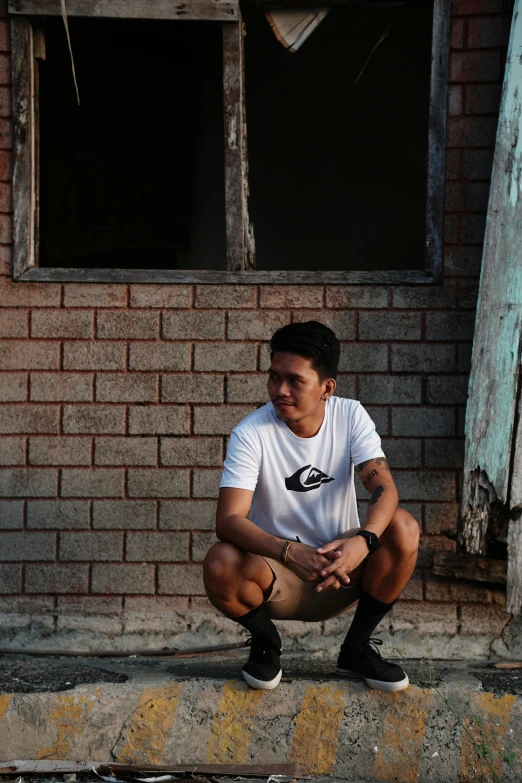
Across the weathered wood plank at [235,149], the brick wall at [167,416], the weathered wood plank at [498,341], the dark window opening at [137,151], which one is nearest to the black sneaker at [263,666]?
the brick wall at [167,416]

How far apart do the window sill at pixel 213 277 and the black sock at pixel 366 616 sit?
5.87ft

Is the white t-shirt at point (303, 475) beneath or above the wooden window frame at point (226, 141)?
beneath

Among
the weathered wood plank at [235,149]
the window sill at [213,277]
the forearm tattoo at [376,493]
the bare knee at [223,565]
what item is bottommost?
the bare knee at [223,565]

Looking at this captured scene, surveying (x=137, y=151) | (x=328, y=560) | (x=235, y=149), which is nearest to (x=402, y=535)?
(x=328, y=560)

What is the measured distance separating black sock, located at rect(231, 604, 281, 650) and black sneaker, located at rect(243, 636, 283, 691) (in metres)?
0.02

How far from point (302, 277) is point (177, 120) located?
9.59 feet

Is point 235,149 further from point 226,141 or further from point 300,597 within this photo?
point 300,597

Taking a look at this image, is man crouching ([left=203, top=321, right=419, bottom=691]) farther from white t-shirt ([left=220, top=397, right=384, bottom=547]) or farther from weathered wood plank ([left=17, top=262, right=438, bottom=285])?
weathered wood plank ([left=17, top=262, right=438, bottom=285])

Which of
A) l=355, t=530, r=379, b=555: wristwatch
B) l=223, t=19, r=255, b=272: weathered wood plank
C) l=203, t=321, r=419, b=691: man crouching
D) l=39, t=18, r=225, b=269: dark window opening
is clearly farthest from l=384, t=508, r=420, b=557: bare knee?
l=39, t=18, r=225, b=269: dark window opening

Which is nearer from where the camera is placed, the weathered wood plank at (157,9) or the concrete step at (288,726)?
the concrete step at (288,726)

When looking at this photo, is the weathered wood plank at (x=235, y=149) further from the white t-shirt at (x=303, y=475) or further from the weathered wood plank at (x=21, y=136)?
the white t-shirt at (x=303, y=475)

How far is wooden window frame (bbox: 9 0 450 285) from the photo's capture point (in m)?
4.53

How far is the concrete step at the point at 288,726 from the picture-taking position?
3340 millimetres

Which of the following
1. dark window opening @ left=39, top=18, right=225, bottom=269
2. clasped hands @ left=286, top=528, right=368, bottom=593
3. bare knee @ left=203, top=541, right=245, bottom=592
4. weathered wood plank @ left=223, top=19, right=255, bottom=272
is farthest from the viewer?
dark window opening @ left=39, top=18, right=225, bottom=269
